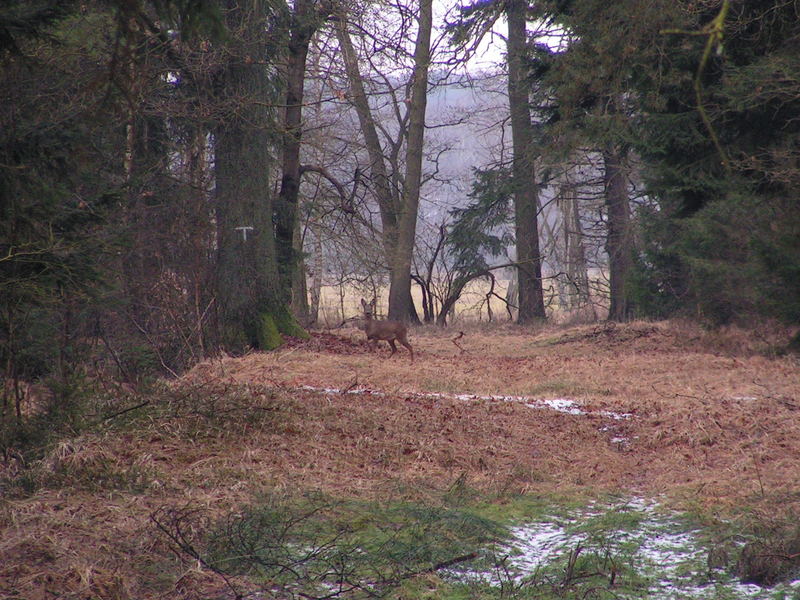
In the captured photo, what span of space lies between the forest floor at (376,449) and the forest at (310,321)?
37 mm

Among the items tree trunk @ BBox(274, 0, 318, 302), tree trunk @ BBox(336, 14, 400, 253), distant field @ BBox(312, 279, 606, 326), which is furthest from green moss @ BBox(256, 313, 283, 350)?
distant field @ BBox(312, 279, 606, 326)

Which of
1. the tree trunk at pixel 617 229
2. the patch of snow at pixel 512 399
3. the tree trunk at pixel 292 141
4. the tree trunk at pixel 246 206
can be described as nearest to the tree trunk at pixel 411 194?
the tree trunk at pixel 617 229

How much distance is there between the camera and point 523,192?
26.2 m

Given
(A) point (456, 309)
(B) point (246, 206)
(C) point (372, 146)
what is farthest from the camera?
(A) point (456, 309)

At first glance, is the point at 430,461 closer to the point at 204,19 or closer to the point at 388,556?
the point at 388,556

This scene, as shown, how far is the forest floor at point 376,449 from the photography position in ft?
13.4

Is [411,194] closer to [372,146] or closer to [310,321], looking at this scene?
[372,146]

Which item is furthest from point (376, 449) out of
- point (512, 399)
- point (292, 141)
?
point (292, 141)

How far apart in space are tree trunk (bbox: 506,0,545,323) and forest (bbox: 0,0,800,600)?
5632mm

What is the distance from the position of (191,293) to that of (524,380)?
5099 mm

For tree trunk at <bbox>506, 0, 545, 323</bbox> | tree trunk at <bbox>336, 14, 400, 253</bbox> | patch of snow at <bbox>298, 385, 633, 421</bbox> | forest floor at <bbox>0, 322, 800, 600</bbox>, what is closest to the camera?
forest floor at <bbox>0, 322, 800, 600</bbox>

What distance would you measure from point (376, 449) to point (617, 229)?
2053 centimetres

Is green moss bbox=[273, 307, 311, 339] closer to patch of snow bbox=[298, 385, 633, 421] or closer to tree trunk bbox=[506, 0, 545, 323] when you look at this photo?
patch of snow bbox=[298, 385, 633, 421]

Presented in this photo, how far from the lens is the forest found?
4.46 meters
